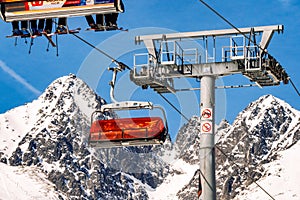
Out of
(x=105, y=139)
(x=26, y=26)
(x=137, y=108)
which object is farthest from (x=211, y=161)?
(x=26, y=26)

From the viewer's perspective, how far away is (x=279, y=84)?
48.5 meters

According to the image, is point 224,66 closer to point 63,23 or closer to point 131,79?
point 131,79

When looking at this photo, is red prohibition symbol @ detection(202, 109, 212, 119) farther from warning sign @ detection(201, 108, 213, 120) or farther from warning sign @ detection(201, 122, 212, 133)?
warning sign @ detection(201, 122, 212, 133)

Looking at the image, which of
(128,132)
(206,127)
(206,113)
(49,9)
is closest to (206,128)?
(206,127)

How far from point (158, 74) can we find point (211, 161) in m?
5.86

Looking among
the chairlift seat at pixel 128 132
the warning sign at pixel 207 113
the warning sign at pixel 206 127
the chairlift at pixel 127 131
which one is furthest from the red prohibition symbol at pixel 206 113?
the chairlift seat at pixel 128 132

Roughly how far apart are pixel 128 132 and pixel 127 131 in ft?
0.42

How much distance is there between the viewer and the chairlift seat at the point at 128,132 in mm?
50031

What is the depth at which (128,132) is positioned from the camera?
51.1 meters

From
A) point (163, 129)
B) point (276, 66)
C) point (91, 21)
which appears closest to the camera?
point (91, 21)

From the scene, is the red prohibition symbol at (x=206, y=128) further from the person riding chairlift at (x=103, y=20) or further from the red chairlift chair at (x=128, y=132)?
the person riding chairlift at (x=103, y=20)

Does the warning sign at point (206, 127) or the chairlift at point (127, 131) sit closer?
the warning sign at point (206, 127)

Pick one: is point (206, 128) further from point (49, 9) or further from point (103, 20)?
point (49, 9)

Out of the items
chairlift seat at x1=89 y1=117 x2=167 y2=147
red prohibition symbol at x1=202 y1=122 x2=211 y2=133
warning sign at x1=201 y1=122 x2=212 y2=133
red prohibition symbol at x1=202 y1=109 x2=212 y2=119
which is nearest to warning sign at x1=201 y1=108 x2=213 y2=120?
red prohibition symbol at x1=202 y1=109 x2=212 y2=119
